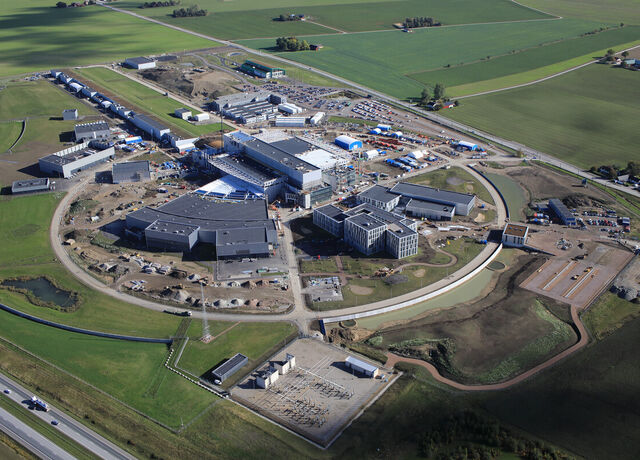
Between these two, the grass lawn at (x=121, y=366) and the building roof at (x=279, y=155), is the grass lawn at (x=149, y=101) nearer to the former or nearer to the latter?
the building roof at (x=279, y=155)

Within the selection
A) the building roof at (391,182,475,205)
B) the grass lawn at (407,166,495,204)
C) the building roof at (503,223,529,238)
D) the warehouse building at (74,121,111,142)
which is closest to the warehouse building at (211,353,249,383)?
the building roof at (503,223,529,238)

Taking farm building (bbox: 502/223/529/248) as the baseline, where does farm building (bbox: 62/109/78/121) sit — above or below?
above

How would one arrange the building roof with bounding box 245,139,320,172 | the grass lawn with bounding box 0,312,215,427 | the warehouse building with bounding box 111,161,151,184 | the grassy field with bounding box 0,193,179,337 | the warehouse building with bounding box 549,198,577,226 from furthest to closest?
the warehouse building with bounding box 111,161,151,184
the building roof with bounding box 245,139,320,172
the warehouse building with bounding box 549,198,577,226
the grassy field with bounding box 0,193,179,337
the grass lawn with bounding box 0,312,215,427

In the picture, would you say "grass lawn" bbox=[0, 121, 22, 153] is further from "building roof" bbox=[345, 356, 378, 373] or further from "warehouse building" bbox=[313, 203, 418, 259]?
"building roof" bbox=[345, 356, 378, 373]

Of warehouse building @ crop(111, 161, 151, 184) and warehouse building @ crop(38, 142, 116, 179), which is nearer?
warehouse building @ crop(111, 161, 151, 184)

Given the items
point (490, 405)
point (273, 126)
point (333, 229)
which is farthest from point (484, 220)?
point (273, 126)

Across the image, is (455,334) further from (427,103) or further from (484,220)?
(427,103)

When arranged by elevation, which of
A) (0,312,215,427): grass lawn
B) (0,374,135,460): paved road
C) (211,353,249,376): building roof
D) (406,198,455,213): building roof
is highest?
(406,198,455,213): building roof
